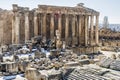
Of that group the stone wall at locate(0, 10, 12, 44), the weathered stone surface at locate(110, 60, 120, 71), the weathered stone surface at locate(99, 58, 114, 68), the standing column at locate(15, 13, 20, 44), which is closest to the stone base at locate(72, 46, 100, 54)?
the standing column at locate(15, 13, 20, 44)

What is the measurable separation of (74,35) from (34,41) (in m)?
6.72

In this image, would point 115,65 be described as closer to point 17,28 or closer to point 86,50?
point 17,28

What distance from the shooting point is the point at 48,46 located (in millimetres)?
27969

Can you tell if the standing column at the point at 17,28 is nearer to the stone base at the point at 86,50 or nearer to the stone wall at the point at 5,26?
the stone wall at the point at 5,26

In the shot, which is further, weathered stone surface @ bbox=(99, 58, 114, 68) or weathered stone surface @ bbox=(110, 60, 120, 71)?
weathered stone surface @ bbox=(99, 58, 114, 68)

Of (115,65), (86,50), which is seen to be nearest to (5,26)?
(86,50)

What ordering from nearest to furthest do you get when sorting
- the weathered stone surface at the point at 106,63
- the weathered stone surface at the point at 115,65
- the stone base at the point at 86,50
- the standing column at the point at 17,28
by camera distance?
the weathered stone surface at the point at 115,65, the weathered stone surface at the point at 106,63, the standing column at the point at 17,28, the stone base at the point at 86,50

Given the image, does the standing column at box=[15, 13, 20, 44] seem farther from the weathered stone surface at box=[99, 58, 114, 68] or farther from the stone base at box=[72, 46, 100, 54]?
the weathered stone surface at box=[99, 58, 114, 68]

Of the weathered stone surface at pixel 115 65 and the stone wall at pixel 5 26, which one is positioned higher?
the stone wall at pixel 5 26

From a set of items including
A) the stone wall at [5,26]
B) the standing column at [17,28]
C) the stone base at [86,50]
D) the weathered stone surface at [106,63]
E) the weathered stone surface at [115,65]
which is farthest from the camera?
the stone base at [86,50]

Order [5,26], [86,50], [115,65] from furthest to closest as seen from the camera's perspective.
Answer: [86,50] < [5,26] < [115,65]

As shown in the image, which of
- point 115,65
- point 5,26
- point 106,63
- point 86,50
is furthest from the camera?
point 86,50

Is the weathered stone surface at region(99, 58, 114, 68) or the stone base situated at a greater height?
the weathered stone surface at region(99, 58, 114, 68)

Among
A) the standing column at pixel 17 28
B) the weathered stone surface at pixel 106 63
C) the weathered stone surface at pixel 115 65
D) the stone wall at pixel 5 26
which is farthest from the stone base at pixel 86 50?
the weathered stone surface at pixel 115 65
